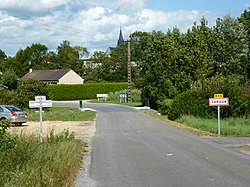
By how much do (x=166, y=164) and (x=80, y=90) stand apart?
63.8 metres

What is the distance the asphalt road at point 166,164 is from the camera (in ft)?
33.0

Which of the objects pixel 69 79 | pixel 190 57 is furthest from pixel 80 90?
pixel 190 57

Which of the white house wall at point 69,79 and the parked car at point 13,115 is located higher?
the white house wall at point 69,79

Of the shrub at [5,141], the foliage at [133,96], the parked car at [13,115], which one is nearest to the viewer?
the shrub at [5,141]

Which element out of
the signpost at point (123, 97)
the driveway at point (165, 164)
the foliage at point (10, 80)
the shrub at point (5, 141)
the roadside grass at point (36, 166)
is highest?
the foliage at point (10, 80)

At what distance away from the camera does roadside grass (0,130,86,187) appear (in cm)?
823

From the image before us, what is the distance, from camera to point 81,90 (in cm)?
7612

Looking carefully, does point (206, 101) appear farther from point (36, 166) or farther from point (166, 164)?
point (36, 166)

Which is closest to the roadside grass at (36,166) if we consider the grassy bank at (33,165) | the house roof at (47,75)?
the grassy bank at (33,165)

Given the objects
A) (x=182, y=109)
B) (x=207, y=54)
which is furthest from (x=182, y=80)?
(x=182, y=109)

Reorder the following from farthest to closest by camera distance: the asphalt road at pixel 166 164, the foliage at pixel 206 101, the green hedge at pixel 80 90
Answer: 1. the green hedge at pixel 80 90
2. the foliage at pixel 206 101
3. the asphalt road at pixel 166 164

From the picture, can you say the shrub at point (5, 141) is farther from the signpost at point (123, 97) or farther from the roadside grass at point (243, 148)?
the signpost at point (123, 97)

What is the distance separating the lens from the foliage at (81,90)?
7431cm

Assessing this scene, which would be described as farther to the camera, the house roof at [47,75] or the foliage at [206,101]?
the house roof at [47,75]
